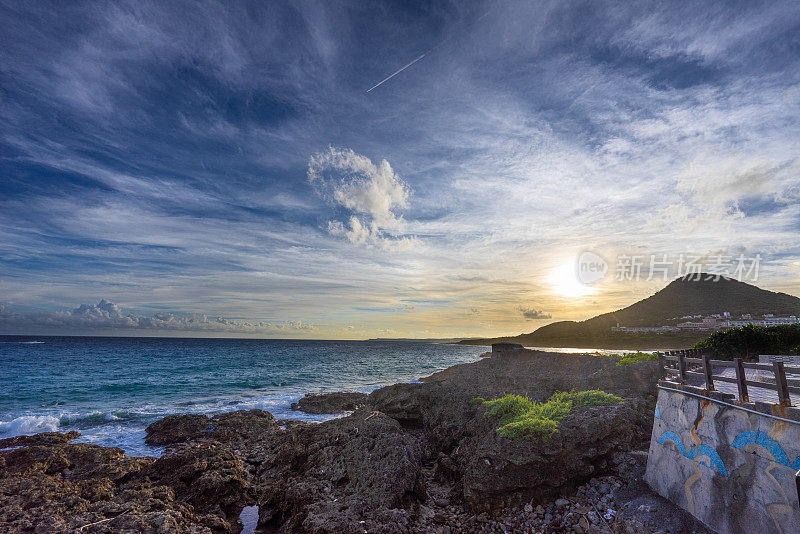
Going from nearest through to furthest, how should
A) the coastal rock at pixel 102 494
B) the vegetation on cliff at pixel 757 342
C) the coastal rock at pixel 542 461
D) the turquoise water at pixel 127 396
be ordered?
the coastal rock at pixel 102 494 < the coastal rock at pixel 542 461 < the vegetation on cliff at pixel 757 342 < the turquoise water at pixel 127 396

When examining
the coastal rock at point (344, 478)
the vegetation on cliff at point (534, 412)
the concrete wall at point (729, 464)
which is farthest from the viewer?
the vegetation on cliff at point (534, 412)

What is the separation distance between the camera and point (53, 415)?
23.5m

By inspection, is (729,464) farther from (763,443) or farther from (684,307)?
(684,307)

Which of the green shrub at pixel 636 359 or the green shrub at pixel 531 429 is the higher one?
the green shrub at pixel 636 359

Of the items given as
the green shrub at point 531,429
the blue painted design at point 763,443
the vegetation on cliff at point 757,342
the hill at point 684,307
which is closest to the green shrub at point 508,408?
the green shrub at point 531,429

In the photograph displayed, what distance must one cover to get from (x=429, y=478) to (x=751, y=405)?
9.11 meters

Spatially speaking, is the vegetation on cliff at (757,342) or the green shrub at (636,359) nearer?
the vegetation on cliff at (757,342)

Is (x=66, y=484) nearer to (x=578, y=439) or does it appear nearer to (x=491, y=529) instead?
(x=491, y=529)

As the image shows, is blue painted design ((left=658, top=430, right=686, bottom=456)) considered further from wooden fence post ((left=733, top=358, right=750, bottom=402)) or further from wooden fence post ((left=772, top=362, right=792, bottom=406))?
wooden fence post ((left=772, top=362, right=792, bottom=406))

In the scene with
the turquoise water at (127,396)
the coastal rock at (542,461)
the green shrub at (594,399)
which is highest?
the green shrub at (594,399)

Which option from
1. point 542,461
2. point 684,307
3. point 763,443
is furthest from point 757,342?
point 684,307

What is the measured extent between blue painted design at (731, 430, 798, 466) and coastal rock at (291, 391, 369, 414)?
2207cm

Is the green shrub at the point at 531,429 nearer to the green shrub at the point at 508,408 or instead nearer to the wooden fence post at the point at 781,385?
the green shrub at the point at 508,408

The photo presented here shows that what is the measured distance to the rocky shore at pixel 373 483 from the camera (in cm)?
840
